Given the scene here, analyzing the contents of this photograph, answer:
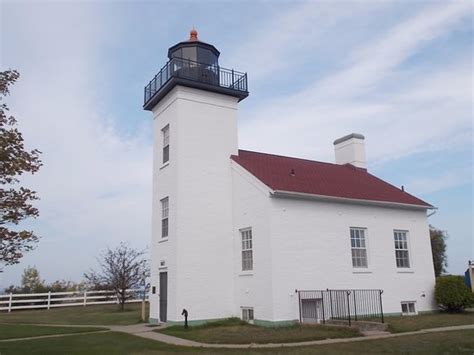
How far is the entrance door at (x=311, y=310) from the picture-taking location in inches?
623

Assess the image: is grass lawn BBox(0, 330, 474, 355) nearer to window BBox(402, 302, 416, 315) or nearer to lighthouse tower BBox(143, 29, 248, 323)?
lighthouse tower BBox(143, 29, 248, 323)

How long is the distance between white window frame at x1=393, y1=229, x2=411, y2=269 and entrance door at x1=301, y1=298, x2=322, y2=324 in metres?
4.69

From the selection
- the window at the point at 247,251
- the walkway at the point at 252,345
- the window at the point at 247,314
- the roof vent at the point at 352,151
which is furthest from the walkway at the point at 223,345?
the roof vent at the point at 352,151

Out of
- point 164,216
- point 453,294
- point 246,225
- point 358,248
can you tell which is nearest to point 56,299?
point 164,216

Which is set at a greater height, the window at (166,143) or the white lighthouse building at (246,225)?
the window at (166,143)

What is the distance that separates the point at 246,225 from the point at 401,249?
7172 millimetres

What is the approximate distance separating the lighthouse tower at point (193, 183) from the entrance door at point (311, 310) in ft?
9.18

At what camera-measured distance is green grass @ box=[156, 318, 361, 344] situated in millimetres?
12341

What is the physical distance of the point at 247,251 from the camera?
16.9 m

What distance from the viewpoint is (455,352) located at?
31.5ft

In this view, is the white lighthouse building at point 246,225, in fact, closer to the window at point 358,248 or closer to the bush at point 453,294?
the window at point 358,248

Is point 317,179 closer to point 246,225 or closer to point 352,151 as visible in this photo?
point 246,225

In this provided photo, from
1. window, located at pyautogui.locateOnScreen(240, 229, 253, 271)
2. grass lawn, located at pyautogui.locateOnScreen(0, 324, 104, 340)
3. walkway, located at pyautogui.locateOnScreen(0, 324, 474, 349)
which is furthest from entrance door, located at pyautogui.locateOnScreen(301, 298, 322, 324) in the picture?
grass lawn, located at pyautogui.locateOnScreen(0, 324, 104, 340)

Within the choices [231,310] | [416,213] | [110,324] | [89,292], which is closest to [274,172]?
[231,310]
